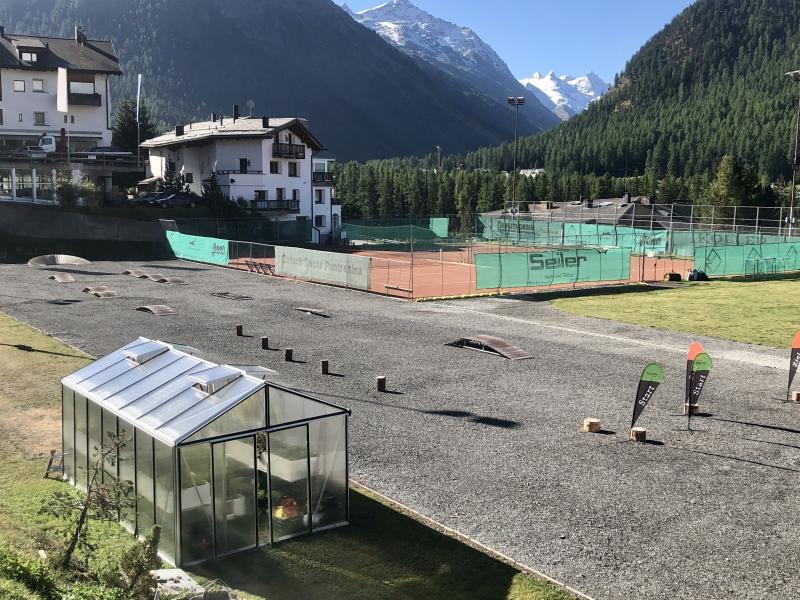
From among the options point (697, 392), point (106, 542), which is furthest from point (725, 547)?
point (106, 542)

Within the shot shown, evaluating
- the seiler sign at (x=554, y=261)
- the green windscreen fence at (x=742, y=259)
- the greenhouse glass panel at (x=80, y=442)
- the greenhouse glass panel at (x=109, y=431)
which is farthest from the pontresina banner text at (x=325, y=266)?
the greenhouse glass panel at (x=109, y=431)

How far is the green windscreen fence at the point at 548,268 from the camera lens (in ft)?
145

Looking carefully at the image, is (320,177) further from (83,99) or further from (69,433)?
(69,433)

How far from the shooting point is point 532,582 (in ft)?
36.8

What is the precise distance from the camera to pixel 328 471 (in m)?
13.1

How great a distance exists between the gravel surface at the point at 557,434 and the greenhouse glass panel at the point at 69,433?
535 cm

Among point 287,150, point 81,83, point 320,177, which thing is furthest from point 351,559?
point 81,83

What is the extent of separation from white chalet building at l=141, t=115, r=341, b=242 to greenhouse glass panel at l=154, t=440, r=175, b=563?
69262 millimetres

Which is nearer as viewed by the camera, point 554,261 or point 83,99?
point 554,261

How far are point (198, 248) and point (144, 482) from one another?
165 ft

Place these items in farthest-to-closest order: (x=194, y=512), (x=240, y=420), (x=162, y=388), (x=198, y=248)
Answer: (x=198, y=248) → (x=162, y=388) → (x=240, y=420) → (x=194, y=512)

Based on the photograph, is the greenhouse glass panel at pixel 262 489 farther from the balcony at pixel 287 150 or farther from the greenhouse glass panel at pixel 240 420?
the balcony at pixel 287 150

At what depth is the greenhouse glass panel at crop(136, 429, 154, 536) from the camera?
1240 centimetres

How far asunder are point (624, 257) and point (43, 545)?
44016 millimetres
